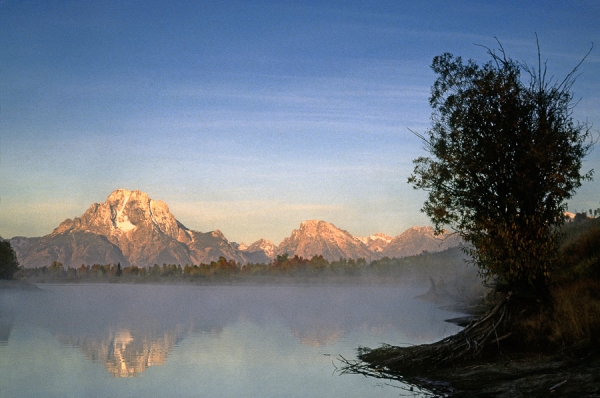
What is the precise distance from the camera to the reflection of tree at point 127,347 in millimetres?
33625

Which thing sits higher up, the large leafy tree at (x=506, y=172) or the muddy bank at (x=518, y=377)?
the large leafy tree at (x=506, y=172)

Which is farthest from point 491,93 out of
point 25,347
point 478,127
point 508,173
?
point 25,347

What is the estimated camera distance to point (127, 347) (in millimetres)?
41875

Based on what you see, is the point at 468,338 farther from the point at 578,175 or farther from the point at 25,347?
the point at 25,347

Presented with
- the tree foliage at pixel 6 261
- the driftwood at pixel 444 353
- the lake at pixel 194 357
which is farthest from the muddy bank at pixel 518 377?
the tree foliage at pixel 6 261

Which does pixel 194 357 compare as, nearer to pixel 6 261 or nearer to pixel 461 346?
pixel 461 346

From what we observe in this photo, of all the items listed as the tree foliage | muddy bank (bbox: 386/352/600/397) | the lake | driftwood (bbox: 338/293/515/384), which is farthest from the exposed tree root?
the tree foliage

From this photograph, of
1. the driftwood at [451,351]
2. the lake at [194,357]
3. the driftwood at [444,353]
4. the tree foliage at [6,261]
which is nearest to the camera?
the lake at [194,357]

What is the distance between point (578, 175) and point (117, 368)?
944 inches

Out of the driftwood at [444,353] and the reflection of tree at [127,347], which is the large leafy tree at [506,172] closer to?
the driftwood at [444,353]

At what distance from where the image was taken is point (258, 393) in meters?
26.5

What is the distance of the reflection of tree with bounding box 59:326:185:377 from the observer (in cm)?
3362

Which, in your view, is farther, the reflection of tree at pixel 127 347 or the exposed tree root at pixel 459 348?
the reflection of tree at pixel 127 347

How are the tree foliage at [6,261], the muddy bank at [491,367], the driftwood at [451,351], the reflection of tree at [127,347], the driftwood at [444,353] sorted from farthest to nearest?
the tree foliage at [6,261]
the reflection of tree at [127,347]
the driftwood at [451,351]
the driftwood at [444,353]
the muddy bank at [491,367]
